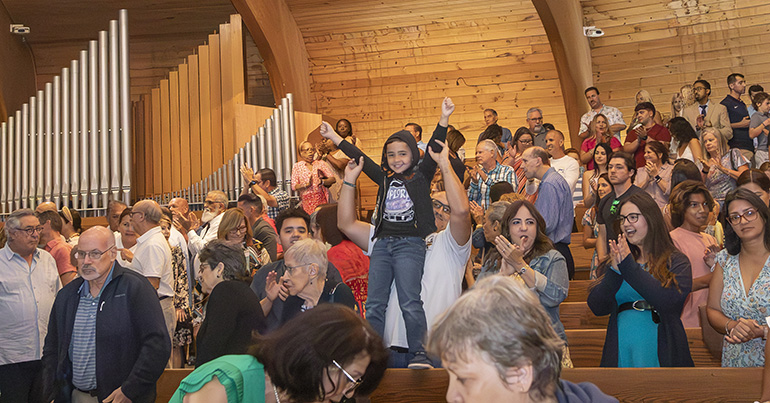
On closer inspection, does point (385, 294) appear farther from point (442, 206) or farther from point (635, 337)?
point (635, 337)

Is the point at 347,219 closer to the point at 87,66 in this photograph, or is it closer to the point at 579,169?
the point at 579,169

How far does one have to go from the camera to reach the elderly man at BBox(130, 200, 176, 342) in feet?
18.2

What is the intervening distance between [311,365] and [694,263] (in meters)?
3.09

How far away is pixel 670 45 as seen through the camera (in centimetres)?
1045

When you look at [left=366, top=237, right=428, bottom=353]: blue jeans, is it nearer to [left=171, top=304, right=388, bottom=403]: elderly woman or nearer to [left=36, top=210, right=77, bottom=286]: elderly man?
[left=171, top=304, right=388, bottom=403]: elderly woman

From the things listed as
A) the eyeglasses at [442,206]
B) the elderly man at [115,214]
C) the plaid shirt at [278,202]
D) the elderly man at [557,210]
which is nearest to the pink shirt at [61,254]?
the elderly man at [115,214]

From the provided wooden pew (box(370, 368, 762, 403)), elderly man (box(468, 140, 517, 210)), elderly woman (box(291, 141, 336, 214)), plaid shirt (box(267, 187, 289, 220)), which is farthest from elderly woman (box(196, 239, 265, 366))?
elderly woman (box(291, 141, 336, 214))

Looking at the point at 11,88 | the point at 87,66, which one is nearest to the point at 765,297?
the point at 87,66

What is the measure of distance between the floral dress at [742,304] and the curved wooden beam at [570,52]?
21.9 feet

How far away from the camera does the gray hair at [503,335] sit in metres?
1.70


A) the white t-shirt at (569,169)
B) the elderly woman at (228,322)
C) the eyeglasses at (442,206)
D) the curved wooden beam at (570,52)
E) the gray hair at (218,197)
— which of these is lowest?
the elderly woman at (228,322)

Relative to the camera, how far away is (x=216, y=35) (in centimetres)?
1055

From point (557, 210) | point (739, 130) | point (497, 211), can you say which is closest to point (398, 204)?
point (497, 211)

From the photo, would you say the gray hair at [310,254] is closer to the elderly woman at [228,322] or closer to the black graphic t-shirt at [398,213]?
the elderly woman at [228,322]
